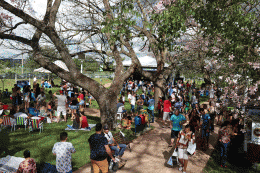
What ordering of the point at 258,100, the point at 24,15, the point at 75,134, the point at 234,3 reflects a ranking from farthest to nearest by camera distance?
the point at 75,134 → the point at 24,15 → the point at 234,3 → the point at 258,100

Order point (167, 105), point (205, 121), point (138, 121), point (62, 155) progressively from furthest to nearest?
point (167, 105), point (138, 121), point (205, 121), point (62, 155)

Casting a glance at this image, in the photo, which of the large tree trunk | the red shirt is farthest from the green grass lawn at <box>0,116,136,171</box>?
the red shirt

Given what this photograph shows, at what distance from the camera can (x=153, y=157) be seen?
7.65 metres

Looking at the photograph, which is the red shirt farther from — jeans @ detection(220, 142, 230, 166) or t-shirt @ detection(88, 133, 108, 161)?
t-shirt @ detection(88, 133, 108, 161)

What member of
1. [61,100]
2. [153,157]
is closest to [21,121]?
[61,100]

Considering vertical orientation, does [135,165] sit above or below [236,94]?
below

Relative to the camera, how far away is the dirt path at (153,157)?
6.64m

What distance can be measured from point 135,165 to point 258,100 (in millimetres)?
4222

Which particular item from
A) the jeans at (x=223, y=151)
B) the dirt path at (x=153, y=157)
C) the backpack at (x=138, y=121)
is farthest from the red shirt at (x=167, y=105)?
the jeans at (x=223, y=151)

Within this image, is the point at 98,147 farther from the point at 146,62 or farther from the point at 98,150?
the point at 146,62

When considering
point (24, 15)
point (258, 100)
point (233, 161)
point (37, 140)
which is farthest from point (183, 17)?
point (37, 140)

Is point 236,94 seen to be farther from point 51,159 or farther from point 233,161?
point 51,159

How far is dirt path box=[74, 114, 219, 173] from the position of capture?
21.8ft

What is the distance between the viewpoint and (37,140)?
28.2ft
